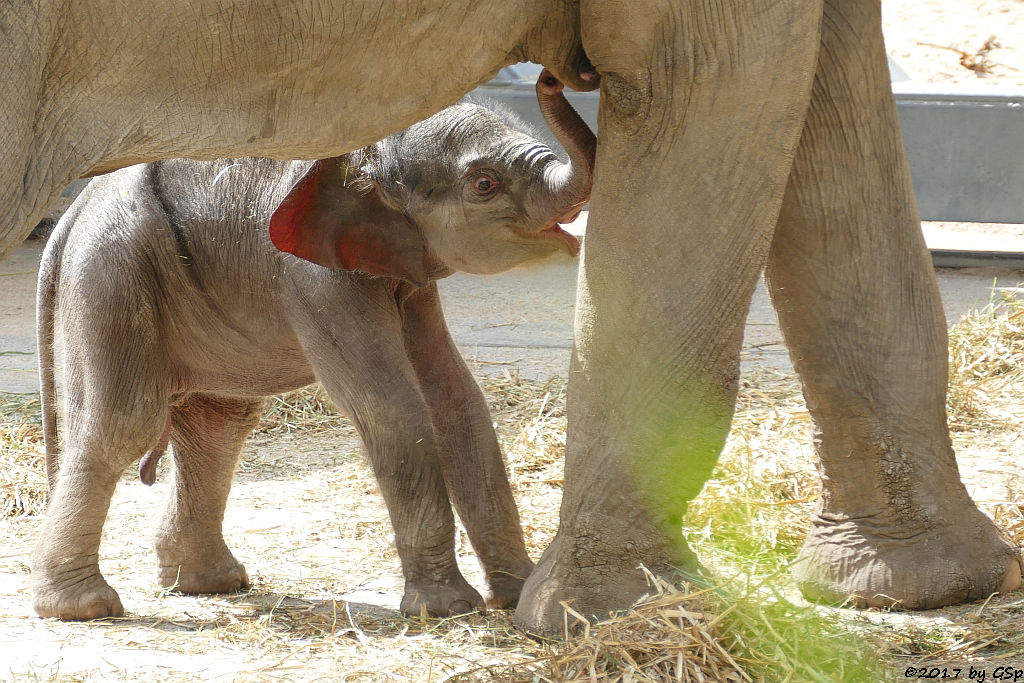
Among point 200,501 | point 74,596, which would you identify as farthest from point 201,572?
point 74,596

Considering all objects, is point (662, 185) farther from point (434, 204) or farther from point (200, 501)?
point (200, 501)

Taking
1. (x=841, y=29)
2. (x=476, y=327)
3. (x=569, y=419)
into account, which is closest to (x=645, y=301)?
(x=569, y=419)

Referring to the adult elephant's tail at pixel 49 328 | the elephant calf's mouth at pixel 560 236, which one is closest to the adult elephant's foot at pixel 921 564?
the elephant calf's mouth at pixel 560 236

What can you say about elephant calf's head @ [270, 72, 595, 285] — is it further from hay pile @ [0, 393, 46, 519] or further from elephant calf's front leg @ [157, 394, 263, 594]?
hay pile @ [0, 393, 46, 519]

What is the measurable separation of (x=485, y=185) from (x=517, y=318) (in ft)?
11.9

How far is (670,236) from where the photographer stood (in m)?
2.34

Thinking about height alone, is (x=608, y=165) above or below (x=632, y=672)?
above

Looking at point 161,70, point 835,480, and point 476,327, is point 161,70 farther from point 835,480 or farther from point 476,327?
point 476,327

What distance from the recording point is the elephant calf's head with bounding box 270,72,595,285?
3.13 metres

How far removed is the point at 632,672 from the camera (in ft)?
7.32

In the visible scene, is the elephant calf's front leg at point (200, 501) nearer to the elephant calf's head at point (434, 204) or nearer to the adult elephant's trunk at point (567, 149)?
the elephant calf's head at point (434, 204)

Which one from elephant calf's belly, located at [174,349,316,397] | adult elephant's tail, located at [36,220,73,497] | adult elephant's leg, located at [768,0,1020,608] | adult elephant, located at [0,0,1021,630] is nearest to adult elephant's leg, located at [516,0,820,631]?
adult elephant, located at [0,0,1021,630]

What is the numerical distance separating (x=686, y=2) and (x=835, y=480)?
1120 millimetres

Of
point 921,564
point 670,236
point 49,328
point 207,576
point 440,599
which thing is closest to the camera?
point 670,236
